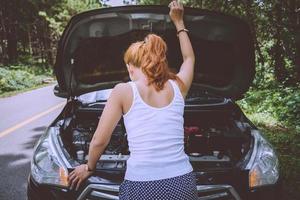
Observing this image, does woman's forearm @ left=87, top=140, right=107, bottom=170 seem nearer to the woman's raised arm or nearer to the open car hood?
the woman's raised arm

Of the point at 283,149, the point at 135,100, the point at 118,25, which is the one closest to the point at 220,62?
the point at 118,25

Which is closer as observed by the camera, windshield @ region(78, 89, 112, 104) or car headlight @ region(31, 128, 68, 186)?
car headlight @ region(31, 128, 68, 186)

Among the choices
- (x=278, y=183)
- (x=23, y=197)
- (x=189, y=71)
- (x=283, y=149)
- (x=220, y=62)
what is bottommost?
(x=283, y=149)

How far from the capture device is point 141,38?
13.9 feet

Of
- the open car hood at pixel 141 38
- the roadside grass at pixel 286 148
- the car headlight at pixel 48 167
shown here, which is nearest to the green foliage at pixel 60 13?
the roadside grass at pixel 286 148

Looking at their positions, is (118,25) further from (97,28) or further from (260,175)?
(260,175)

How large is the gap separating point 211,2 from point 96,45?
10959 mm

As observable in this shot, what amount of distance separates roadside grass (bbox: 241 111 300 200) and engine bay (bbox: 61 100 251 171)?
1.82 feet

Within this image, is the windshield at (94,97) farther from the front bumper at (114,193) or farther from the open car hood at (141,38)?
the front bumper at (114,193)

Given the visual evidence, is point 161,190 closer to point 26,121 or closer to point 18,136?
point 18,136

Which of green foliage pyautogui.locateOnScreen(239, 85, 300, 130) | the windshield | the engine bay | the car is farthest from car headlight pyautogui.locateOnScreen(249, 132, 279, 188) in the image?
green foliage pyautogui.locateOnScreen(239, 85, 300, 130)

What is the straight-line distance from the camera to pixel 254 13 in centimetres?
1503

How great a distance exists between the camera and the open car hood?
3.78m

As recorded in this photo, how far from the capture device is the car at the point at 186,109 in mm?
3172
